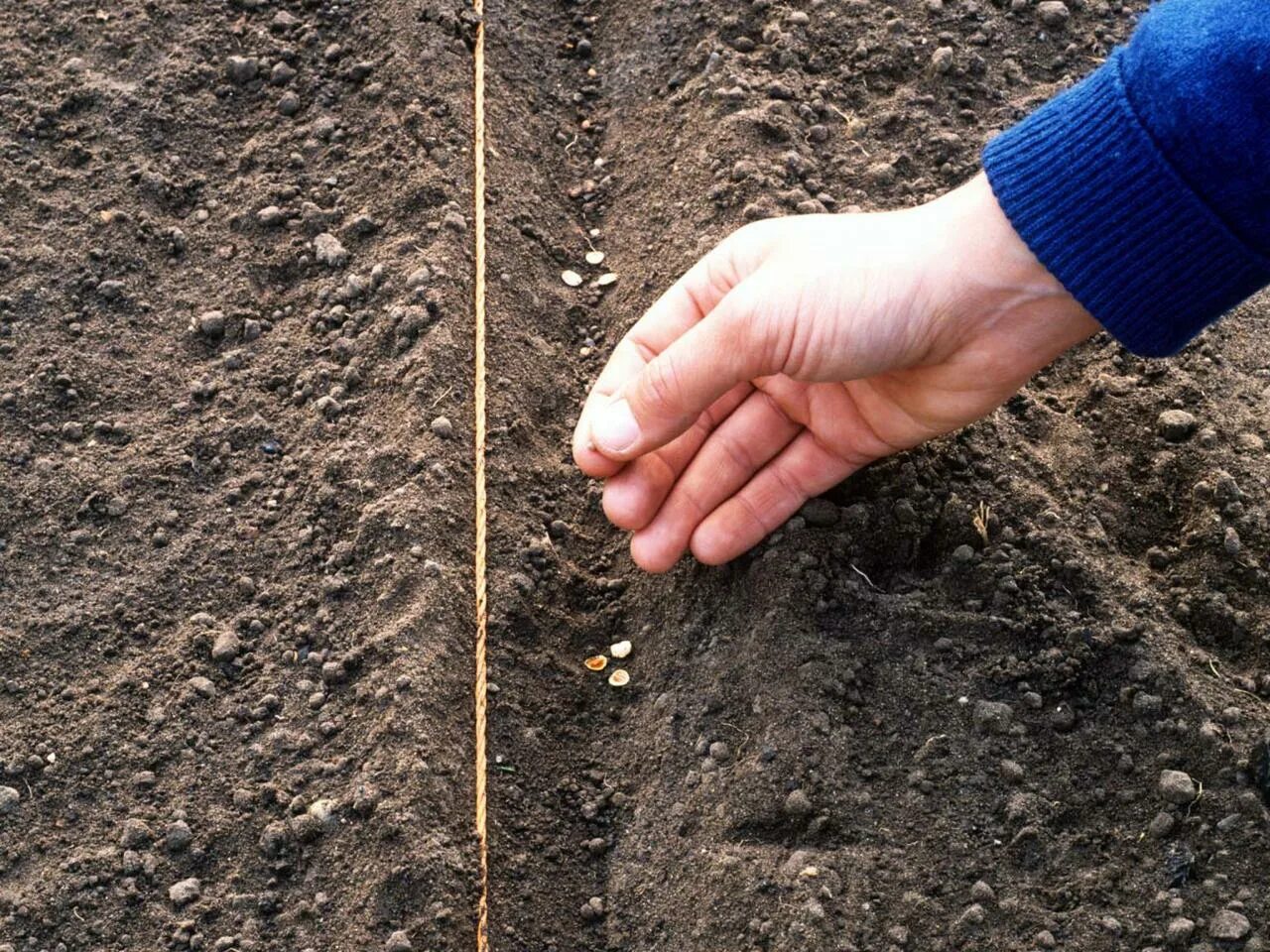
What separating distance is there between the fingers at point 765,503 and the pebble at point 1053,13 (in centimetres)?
148

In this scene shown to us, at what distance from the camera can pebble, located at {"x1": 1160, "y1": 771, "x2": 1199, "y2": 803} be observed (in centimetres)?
229

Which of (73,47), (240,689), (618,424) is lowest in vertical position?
(240,689)

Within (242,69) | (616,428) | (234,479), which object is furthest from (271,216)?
(616,428)

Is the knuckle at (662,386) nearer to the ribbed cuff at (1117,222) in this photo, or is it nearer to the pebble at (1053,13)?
the ribbed cuff at (1117,222)

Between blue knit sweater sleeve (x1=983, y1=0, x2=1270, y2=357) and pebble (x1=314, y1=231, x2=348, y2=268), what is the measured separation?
4.78ft

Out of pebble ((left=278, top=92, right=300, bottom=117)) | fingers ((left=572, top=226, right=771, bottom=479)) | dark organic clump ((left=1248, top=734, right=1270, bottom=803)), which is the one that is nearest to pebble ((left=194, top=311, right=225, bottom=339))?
pebble ((left=278, top=92, right=300, bottom=117))

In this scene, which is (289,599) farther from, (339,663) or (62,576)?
(62,576)

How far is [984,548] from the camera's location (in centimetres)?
259

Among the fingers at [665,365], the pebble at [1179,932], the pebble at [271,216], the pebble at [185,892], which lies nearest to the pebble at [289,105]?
the pebble at [271,216]

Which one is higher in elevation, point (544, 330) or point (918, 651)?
point (544, 330)

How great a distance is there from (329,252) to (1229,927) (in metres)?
2.16

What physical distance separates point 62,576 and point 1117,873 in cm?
195

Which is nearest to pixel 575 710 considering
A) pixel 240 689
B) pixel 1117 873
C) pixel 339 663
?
pixel 339 663

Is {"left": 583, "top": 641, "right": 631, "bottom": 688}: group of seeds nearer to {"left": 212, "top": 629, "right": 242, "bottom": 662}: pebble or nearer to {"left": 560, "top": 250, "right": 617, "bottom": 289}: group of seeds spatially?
{"left": 212, "top": 629, "right": 242, "bottom": 662}: pebble
